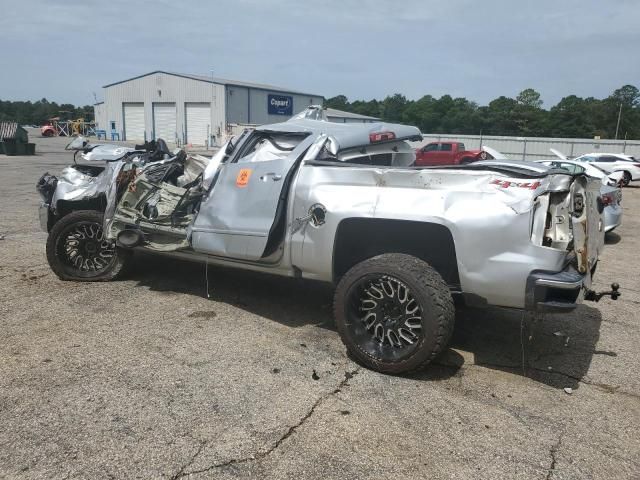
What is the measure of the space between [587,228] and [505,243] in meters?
0.68

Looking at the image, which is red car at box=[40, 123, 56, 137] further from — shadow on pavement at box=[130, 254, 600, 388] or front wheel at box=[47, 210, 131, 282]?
front wheel at box=[47, 210, 131, 282]

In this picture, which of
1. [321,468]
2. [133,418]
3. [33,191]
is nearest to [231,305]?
[133,418]

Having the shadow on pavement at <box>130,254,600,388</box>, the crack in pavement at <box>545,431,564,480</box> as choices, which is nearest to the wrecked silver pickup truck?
the shadow on pavement at <box>130,254,600,388</box>

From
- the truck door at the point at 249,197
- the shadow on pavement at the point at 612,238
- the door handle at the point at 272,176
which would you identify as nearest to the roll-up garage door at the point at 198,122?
the shadow on pavement at the point at 612,238

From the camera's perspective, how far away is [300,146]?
4.53 m

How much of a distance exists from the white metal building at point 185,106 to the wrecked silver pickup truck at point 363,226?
133 ft

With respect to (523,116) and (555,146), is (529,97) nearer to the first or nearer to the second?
(523,116)

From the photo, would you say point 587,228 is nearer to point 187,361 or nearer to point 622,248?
point 187,361

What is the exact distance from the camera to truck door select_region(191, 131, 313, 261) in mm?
4391

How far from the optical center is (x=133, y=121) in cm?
5503

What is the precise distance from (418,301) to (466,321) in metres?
1.67

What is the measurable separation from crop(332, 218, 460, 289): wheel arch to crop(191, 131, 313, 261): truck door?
0.59 metres

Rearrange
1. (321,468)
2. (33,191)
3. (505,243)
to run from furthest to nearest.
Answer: (33,191)
(505,243)
(321,468)

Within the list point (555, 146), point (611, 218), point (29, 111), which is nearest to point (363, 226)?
point (611, 218)
